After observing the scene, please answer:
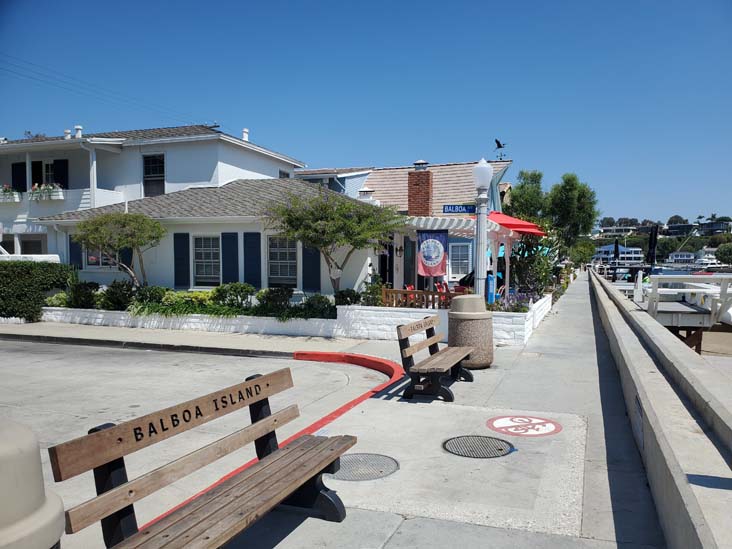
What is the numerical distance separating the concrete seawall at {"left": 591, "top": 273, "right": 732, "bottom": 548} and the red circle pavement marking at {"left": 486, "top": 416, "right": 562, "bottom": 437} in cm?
87

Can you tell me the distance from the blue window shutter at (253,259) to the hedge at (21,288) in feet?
21.7

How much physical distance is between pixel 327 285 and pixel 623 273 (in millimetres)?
41820

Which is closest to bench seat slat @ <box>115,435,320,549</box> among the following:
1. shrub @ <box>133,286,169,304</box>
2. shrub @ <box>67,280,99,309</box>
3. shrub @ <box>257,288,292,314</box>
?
shrub @ <box>257,288,292,314</box>

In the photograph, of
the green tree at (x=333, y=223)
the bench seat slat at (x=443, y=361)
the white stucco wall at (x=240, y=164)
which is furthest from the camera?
the white stucco wall at (x=240, y=164)

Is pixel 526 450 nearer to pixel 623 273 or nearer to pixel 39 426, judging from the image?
pixel 39 426

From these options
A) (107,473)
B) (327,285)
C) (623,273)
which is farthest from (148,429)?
(623,273)

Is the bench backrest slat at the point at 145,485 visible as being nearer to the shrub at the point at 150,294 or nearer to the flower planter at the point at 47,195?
the shrub at the point at 150,294

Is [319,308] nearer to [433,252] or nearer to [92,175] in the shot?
[433,252]

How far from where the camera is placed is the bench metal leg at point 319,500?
427 centimetres

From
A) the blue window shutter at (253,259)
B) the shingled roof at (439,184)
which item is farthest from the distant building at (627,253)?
the blue window shutter at (253,259)

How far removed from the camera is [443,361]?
7.93m

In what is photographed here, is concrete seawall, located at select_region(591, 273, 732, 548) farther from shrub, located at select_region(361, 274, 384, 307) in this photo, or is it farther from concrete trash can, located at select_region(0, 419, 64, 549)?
shrub, located at select_region(361, 274, 384, 307)

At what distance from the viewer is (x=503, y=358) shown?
35.2ft

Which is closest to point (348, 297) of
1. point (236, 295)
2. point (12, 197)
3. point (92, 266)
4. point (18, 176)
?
point (236, 295)
